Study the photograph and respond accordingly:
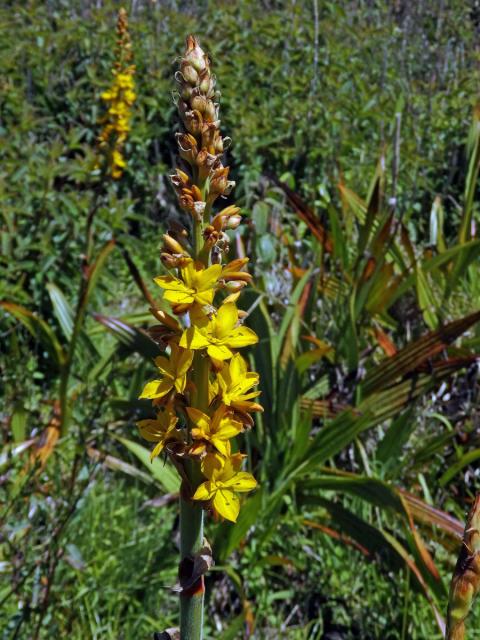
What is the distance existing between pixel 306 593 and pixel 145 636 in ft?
1.66

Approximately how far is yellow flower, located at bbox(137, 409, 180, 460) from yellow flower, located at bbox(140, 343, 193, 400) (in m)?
0.03

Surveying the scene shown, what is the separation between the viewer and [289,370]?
2.63m

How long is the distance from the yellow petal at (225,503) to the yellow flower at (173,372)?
0.13m

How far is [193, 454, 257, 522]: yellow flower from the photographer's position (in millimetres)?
892

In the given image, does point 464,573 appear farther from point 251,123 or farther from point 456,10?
point 456,10

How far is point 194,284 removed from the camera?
0.91 m

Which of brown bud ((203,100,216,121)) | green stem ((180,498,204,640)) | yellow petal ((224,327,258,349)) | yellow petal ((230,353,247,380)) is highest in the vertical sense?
brown bud ((203,100,216,121))

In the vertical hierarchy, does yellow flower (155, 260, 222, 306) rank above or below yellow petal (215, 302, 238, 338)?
above

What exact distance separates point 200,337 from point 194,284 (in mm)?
69

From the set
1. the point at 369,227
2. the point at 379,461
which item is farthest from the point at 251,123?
the point at 379,461

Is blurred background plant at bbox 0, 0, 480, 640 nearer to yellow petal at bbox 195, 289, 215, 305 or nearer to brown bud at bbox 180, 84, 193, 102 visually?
yellow petal at bbox 195, 289, 215, 305

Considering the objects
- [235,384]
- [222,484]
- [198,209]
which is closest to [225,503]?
[222,484]

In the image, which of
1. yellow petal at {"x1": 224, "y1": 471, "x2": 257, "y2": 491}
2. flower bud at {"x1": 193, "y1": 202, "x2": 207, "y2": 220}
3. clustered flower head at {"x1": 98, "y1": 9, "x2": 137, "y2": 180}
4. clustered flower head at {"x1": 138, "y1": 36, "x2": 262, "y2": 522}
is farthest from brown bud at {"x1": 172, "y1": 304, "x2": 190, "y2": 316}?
clustered flower head at {"x1": 98, "y1": 9, "x2": 137, "y2": 180}

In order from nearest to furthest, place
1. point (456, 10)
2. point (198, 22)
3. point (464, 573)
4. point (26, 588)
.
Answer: point (464, 573), point (26, 588), point (198, 22), point (456, 10)
